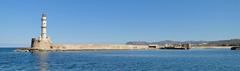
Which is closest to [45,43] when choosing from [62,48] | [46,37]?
[46,37]

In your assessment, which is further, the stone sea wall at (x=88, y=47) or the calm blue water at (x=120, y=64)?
the stone sea wall at (x=88, y=47)

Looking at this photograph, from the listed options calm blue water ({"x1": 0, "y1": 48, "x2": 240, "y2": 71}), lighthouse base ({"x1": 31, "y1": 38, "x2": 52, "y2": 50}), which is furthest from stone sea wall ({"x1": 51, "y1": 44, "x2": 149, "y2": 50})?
calm blue water ({"x1": 0, "y1": 48, "x2": 240, "y2": 71})

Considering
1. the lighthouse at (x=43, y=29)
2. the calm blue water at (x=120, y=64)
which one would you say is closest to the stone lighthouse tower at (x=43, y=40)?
the lighthouse at (x=43, y=29)

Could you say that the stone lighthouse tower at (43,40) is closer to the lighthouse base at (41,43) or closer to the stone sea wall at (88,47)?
the lighthouse base at (41,43)

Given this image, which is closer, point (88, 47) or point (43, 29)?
point (43, 29)

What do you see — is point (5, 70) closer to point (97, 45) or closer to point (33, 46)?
point (33, 46)

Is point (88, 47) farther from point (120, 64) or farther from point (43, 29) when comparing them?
point (120, 64)

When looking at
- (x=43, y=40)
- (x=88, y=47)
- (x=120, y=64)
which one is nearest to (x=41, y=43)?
(x=43, y=40)

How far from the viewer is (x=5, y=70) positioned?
163 ft

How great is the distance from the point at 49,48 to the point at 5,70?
8908 cm

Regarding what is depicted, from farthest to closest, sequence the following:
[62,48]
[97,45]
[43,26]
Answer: [97,45] < [62,48] < [43,26]

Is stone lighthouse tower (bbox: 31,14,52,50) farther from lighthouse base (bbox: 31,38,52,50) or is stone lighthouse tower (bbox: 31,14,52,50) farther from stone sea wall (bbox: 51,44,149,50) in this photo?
stone sea wall (bbox: 51,44,149,50)

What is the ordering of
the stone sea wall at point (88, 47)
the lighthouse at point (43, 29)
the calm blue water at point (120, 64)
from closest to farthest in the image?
1. the calm blue water at point (120, 64)
2. the lighthouse at point (43, 29)
3. the stone sea wall at point (88, 47)

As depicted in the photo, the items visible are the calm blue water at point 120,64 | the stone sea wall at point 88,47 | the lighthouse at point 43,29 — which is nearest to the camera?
the calm blue water at point 120,64
